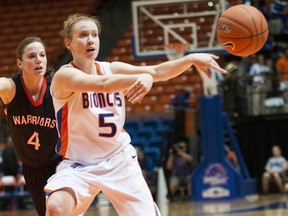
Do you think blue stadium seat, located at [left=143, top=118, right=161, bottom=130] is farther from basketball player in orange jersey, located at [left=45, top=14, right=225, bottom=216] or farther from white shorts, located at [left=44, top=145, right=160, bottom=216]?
white shorts, located at [left=44, top=145, right=160, bottom=216]

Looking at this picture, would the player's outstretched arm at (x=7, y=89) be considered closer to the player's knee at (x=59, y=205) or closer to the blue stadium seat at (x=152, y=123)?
the player's knee at (x=59, y=205)

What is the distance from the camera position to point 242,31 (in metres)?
4.75

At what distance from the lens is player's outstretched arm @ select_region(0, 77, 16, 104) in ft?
15.3

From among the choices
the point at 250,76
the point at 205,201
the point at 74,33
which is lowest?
the point at 205,201

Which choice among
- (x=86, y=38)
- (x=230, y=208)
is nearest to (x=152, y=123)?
(x=230, y=208)

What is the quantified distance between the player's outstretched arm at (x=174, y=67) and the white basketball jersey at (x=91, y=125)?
243 millimetres

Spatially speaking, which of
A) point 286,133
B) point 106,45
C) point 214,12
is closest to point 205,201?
point 286,133

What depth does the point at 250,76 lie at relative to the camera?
45.4 feet

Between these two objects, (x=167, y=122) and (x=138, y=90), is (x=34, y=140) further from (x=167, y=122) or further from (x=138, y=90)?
(x=167, y=122)

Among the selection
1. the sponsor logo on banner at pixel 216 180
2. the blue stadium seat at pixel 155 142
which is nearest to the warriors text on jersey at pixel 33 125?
the sponsor logo on banner at pixel 216 180

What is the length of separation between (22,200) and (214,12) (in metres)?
5.22

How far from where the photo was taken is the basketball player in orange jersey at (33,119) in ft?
15.6

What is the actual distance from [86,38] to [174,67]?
0.59m

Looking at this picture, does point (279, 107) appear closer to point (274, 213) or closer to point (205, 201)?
point (205, 201)
